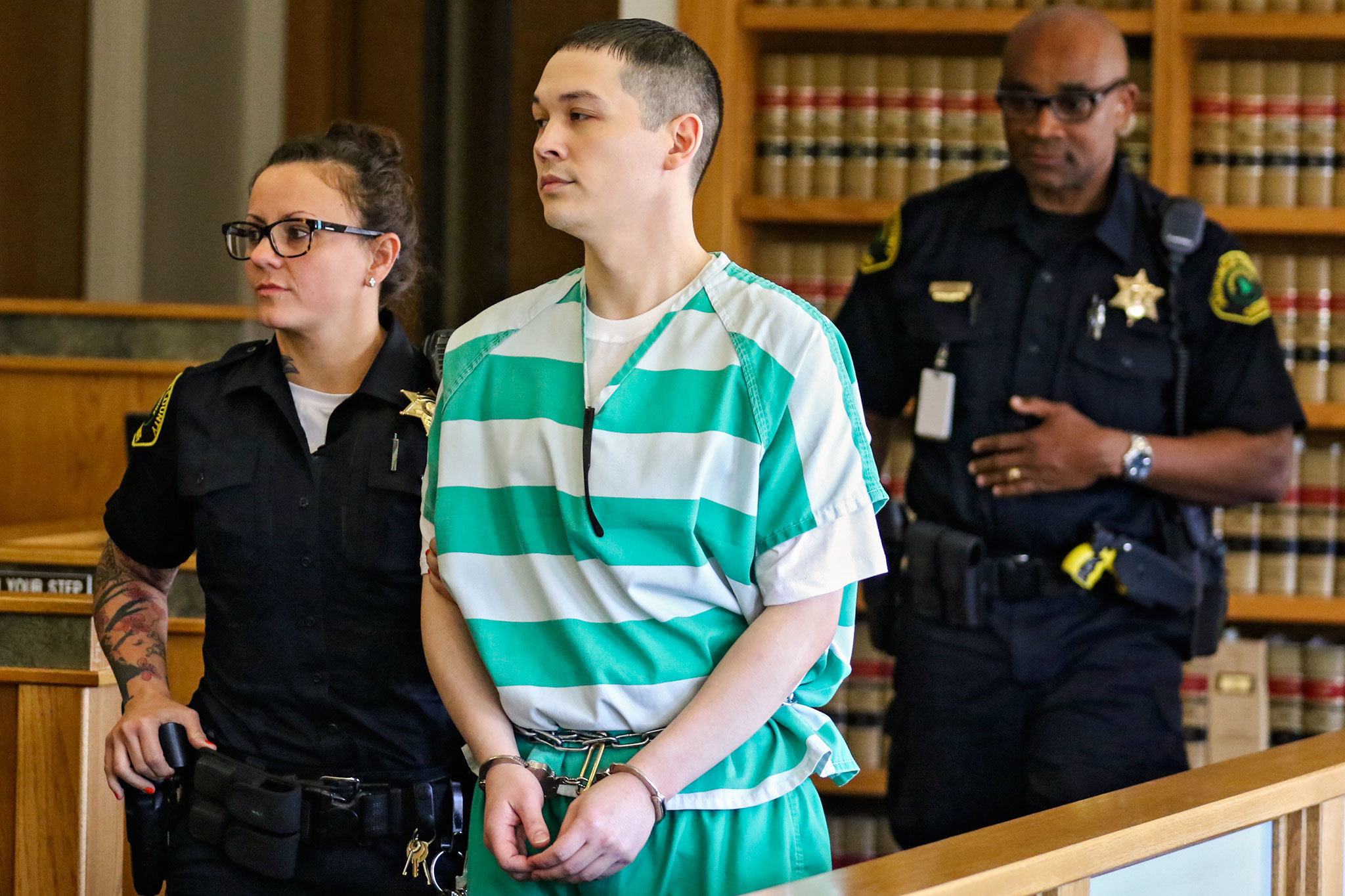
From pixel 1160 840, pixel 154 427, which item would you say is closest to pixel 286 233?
pixel 154 427

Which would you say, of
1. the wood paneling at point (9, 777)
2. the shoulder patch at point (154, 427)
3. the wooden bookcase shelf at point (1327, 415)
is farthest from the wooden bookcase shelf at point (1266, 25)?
the wood paneling at point (9, 777)

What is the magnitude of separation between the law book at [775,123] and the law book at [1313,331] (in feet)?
3.54

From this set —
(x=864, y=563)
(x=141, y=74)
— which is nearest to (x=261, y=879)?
(x=864, y=563)

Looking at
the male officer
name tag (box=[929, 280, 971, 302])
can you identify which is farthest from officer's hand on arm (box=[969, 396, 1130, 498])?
name tag (box=[929, 280, 971, 302])

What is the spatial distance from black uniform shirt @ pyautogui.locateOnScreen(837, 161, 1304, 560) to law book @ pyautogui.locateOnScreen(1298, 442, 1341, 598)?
0.93 m

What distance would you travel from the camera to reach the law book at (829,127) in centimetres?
312

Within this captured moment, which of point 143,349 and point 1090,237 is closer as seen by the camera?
point 1090,237

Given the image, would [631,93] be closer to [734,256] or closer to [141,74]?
[734,256]

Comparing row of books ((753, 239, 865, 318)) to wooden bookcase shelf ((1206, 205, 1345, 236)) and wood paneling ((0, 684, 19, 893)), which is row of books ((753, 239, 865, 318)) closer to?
wooden bookcase shelf ((1206, 205, 1345, 236))

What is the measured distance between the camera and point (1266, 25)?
2.94 m

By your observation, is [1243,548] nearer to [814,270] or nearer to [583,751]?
[814,270]

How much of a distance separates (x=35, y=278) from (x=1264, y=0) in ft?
9.18

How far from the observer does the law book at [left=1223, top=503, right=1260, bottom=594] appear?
3.09 meters

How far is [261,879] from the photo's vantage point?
1525 mm
